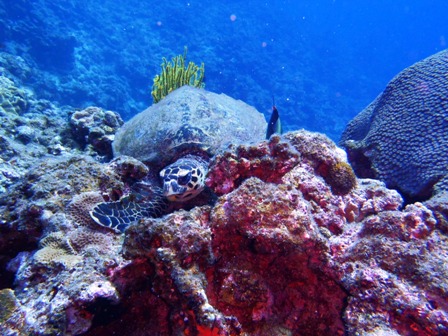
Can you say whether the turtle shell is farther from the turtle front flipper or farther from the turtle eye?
the turtle front flipper

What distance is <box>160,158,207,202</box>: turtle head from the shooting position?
3.28 metres

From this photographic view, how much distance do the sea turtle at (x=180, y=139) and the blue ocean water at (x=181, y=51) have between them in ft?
42.5

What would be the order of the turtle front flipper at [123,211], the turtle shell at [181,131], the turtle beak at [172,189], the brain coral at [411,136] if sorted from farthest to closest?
the turtle shell at [181,131], the brain coral at [411,136], the turtle beak at [172,189], the turtle front flipper at [123,211]

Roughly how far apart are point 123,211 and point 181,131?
2.20m

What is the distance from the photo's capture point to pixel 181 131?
454 centimetres

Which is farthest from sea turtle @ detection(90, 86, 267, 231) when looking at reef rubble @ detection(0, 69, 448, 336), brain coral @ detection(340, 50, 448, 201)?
brain coral @ detection(340, 50, 448, 201)

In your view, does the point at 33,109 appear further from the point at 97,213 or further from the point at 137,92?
the point at 137,92

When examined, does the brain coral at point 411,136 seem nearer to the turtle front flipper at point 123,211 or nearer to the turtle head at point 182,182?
the turtle head at point 182,182

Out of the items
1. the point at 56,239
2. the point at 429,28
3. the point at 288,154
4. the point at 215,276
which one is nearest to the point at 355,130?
the point at 288,154

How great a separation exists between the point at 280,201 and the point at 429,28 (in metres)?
94.4

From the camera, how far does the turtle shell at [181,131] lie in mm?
4516

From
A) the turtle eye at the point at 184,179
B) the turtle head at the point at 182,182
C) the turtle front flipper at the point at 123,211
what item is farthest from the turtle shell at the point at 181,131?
the turtle front flipper at the point at 123,211

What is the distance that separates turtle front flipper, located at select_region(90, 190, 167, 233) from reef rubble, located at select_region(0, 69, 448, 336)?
9 centimetres

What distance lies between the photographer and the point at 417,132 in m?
3.96
